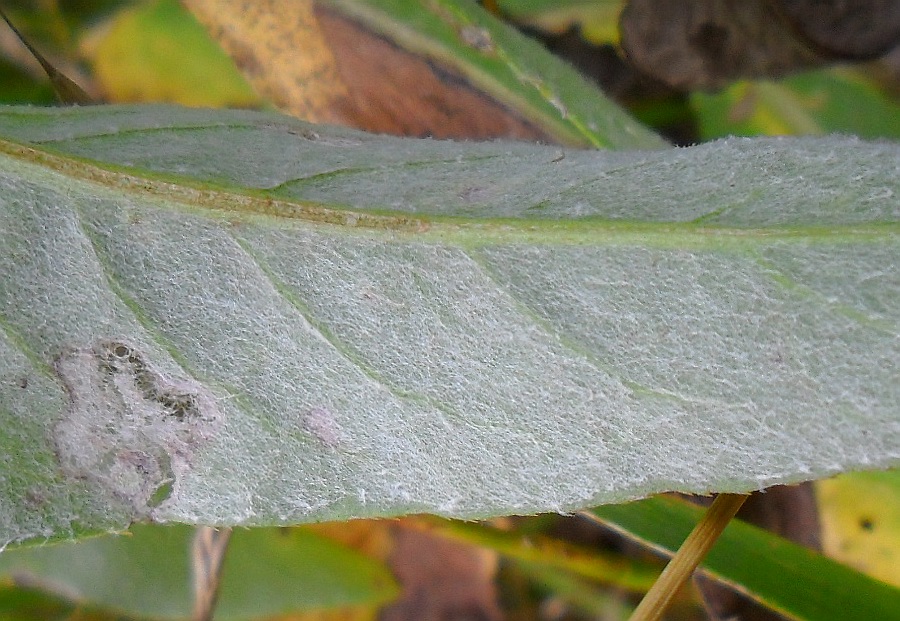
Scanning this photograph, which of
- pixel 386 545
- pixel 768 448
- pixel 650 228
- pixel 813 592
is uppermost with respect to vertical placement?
pixel 650 228

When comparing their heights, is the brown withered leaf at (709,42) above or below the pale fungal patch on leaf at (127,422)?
above

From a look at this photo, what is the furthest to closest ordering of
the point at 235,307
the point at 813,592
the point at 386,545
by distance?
1. the point at 386,545
2. the point at 813,592
3. the point at 235,307

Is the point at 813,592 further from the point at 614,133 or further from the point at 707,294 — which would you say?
the point at 614,133

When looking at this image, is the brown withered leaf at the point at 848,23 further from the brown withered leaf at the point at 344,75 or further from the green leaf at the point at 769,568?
the green leaf at the point at 769,568

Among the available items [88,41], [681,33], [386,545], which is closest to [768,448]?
[681,33]

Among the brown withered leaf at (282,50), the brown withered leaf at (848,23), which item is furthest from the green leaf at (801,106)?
the brown withered leaf at (282,50)

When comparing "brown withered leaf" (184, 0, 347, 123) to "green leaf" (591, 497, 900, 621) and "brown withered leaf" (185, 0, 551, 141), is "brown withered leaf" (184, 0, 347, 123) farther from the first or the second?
"green leaf" (591, 497, 900, 621)

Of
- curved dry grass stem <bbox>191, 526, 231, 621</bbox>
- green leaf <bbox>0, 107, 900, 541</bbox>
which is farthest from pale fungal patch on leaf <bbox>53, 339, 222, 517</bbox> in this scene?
curved dry grass stem <bbox>191, 526, 231, 621</bbox>
